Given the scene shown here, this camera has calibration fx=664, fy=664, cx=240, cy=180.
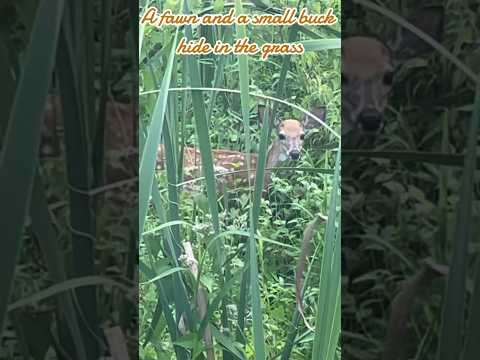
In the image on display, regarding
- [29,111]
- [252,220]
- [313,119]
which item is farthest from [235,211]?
[29,111]

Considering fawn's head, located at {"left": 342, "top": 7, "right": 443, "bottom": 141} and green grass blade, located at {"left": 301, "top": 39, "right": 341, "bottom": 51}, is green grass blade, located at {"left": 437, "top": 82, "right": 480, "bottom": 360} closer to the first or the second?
fawn's head, located at {"left": 342, "top": 7, "right": 443, "bottom": 141}

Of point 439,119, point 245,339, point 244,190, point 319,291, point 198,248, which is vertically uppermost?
point 439,119

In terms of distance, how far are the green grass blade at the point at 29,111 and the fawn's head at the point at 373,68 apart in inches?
27.6

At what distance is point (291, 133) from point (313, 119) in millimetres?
64

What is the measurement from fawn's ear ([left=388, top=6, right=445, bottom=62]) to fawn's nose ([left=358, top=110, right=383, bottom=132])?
142 millimetres

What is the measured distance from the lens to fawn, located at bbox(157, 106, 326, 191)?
1.63 metres

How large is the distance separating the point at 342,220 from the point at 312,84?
339 millimetres

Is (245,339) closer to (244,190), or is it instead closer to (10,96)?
(244,190)

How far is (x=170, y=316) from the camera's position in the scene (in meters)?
1.66

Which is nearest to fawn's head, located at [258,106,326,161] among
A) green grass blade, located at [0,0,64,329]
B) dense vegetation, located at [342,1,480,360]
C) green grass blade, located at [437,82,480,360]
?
dense vegetation, located at [342,1,480,360]

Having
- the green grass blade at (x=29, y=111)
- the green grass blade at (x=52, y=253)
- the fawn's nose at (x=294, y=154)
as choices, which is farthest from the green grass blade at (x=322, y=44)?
the green grass blade at (x=52, y=253)

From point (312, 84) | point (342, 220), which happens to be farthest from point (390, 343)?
point (312, 84)

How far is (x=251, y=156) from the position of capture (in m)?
1.65

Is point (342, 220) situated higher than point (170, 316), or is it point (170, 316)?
point (342, 220)
